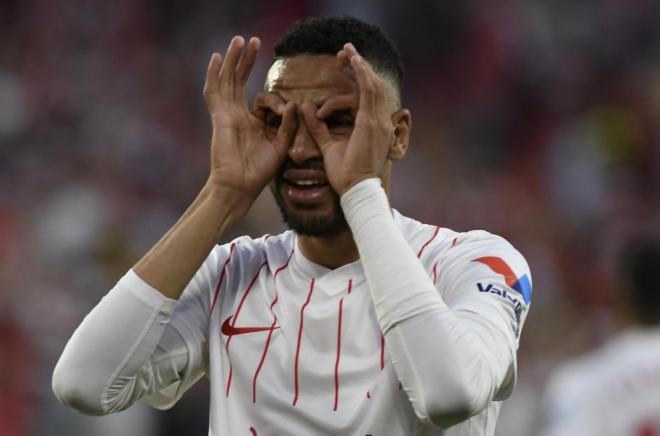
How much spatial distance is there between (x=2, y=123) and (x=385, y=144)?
279 inches

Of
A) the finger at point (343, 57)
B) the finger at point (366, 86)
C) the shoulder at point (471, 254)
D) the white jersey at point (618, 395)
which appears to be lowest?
the white jersey at point (618, 395)

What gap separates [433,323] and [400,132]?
28.5 inches

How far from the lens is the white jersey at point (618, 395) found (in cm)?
326

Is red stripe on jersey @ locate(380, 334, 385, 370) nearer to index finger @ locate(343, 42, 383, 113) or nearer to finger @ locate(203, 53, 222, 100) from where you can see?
index finger @ locate(343, 42, 383, 113)

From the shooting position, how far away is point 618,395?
3318mm

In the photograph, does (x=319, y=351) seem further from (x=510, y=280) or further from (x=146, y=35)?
(x=146, y=35)

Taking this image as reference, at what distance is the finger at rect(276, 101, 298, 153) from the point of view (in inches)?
113

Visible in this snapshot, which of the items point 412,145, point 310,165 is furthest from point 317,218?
point 412,145

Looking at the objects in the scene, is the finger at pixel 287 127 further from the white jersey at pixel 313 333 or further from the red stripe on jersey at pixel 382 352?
the red stripe on jersey at pixel 382 352

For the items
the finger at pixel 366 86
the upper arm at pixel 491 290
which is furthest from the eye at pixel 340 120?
the upper arm at pixel 491 290

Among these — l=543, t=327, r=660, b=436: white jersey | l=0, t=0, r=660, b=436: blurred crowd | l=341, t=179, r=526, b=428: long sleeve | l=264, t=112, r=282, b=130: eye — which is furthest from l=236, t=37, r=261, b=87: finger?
l=0, t=0, r=660, b=436: blurred crowd

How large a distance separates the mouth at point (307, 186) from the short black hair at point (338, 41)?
0.98 ft

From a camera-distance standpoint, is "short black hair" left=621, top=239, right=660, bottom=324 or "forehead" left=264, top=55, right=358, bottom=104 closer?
"forehead" left=264, top=55, right=358, bottom=104

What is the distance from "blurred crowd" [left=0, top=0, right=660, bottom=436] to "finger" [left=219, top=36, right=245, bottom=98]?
149 inches
